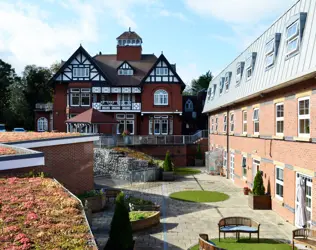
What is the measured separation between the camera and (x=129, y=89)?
42.3 metres

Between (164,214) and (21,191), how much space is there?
9453mm

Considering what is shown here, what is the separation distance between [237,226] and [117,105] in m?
30.4

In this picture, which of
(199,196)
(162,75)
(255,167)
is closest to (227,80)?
(255,167)

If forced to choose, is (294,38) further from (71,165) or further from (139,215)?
(71,165)

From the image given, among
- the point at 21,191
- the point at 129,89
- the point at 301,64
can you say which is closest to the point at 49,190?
the point at 21,191

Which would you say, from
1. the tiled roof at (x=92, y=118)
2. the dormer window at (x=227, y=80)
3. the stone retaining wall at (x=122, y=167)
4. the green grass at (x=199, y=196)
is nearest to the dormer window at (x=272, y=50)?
the green grass at (x=199, y=196)

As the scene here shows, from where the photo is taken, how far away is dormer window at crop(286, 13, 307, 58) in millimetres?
13422

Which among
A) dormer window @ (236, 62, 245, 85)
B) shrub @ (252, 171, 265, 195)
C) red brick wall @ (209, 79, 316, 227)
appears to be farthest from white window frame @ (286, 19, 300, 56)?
dormer window @ (236, 62, 245, 85)

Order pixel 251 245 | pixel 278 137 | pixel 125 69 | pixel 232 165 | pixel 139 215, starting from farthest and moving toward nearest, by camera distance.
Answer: pixel 125 69
pixel 232 165
pixel 278 137
pixel 139 215
pixel 251 245

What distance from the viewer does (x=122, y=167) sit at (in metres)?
28.0

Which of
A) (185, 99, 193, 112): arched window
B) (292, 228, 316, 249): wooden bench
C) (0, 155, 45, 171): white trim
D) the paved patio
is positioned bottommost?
the paved patio

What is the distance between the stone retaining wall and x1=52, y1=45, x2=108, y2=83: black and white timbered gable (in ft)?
45.7

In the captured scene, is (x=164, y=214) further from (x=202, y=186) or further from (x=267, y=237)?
(x=202, y=186)

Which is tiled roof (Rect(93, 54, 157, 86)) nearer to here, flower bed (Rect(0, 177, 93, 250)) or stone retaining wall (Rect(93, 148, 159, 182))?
stone retaining wall (Rect(93, 148, 159, 182))
